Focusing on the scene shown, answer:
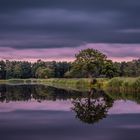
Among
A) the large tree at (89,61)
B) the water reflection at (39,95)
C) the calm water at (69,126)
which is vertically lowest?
the calm water at (69,126)

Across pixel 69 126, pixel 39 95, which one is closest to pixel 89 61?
pixel 39 95

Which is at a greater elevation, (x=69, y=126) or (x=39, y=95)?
(x=39, y=95)

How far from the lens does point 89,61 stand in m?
102

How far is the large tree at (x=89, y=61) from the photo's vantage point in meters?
102

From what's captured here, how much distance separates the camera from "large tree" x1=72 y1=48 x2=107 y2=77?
102 m

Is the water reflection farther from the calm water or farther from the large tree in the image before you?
the large tree

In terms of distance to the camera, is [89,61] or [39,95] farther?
[89,61]

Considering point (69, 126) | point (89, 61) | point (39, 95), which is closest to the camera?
point (69, 126)

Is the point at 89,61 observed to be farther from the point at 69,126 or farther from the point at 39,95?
the point at 69,126

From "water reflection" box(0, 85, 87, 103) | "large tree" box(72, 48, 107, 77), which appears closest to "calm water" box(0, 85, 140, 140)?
"water reflection" box(0, 85, 87, 103)

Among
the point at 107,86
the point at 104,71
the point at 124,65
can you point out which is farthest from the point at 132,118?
the point at 124,65

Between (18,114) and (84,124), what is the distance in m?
7.52

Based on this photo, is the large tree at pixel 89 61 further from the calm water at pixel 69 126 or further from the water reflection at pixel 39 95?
the calm water at pixel 69 126

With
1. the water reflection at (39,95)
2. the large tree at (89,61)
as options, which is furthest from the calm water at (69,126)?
the large tree at (89,61)
